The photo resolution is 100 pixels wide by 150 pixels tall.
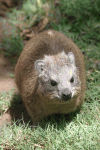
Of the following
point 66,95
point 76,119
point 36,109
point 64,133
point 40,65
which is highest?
point 40,65

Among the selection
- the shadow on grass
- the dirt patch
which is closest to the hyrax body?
the shadow on grass

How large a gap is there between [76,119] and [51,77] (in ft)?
3.43

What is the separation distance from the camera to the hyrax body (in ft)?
10.1

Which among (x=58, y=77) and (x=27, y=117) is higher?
(x=58, y=77)

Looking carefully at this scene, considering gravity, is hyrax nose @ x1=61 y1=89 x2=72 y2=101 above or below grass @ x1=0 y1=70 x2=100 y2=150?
above

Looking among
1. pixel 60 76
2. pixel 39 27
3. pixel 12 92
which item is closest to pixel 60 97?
pixel 60 76

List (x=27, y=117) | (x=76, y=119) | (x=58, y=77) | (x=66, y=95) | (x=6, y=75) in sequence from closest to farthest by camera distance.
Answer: (x=66, y=95) < (x=58, y=77) < (x=76, y=119) < (x=27, y=117) < (x=6, y=75)

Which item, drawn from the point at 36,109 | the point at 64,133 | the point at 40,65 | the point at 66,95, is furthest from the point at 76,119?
the point at 40,65

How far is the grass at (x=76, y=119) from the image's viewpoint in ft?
10.3

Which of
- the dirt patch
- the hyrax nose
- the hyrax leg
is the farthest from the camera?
the dirt patch

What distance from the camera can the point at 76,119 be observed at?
3637 mm

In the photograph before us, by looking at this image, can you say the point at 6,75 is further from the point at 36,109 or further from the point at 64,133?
the point at 64,133

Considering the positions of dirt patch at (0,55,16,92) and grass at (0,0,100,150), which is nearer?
grass at (0,0,100,150)

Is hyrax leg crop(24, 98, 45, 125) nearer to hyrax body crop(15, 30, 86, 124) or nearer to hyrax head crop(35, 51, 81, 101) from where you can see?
hyrax body crop(15, 30, 86, 124)
